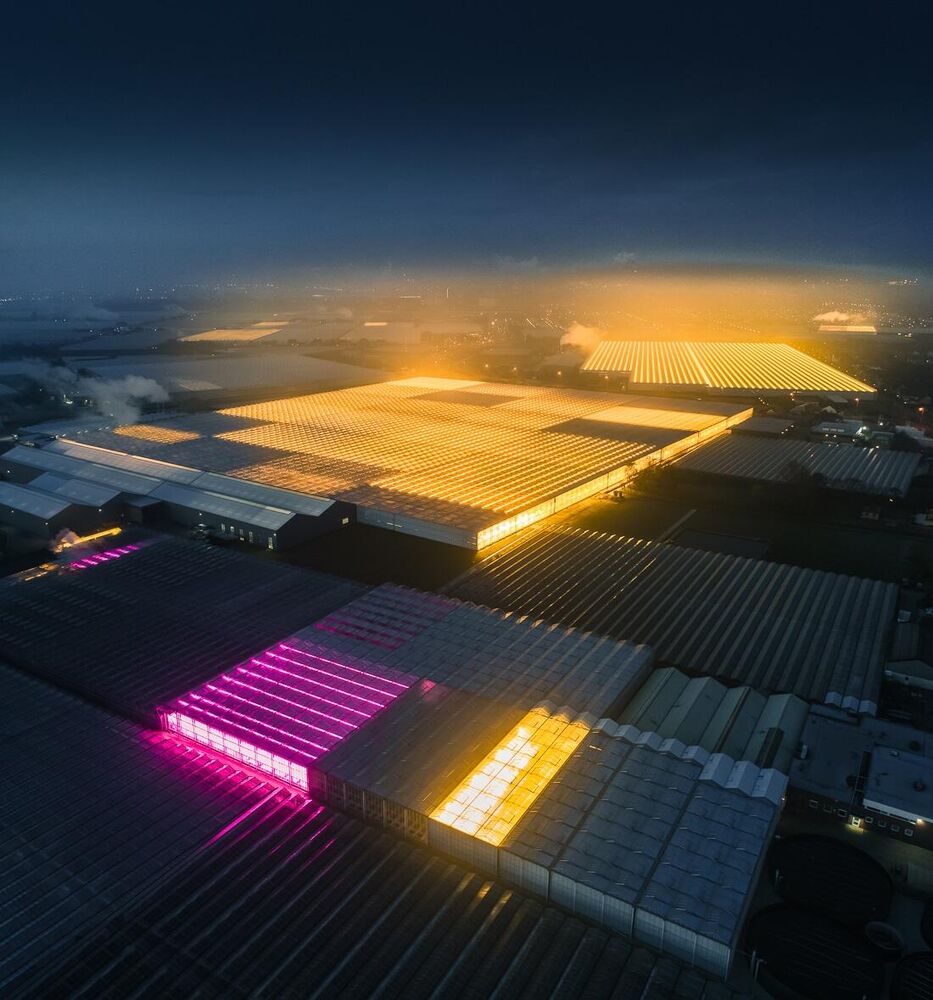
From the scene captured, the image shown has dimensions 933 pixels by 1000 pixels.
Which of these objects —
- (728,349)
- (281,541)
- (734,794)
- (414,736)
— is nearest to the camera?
(734,794)

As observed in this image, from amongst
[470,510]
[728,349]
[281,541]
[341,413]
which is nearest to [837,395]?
[728,349]

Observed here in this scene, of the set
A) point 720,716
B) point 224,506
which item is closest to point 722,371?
point 224,506

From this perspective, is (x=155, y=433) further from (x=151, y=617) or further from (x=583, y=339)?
(x=583, y=339)

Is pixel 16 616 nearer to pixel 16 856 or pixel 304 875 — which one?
pixel 16 856

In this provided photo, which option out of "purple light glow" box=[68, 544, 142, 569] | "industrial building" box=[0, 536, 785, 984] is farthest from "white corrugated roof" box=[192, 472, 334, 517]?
"industrial building" box=[0, 536, 785, 984]

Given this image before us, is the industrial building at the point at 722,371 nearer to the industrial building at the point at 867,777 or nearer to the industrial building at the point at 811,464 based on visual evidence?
the industrial building at the point at 811,464
